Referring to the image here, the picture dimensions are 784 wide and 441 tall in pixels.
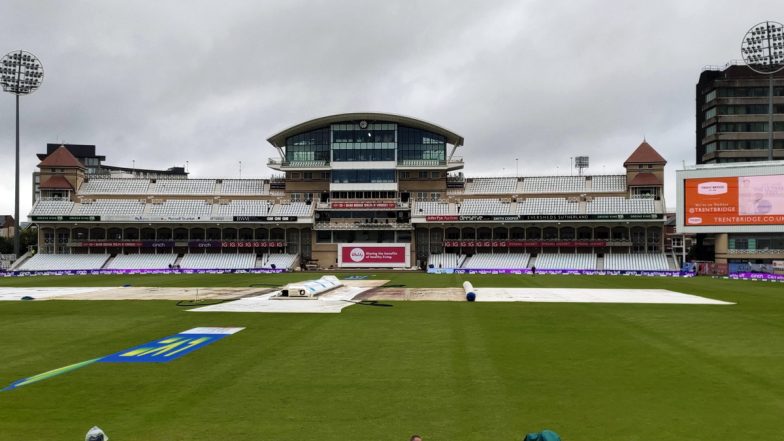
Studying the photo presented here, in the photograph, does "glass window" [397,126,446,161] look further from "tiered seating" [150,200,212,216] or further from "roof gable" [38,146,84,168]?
"roof gable" [38,146,84,168]

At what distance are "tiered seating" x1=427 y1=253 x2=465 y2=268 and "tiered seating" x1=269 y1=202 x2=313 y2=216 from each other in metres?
20.8

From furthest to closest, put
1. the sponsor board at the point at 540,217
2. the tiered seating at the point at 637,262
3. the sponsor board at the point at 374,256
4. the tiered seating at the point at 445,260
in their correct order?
the tiered seating at the point at 445,260 → the sponsor board at the point at 374,256 → the sponsor board at the point at 540,217 → the tiered seating at the point at 637,262

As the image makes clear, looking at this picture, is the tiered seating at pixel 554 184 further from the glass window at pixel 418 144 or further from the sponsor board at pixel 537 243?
the glass window at pixel 418 144

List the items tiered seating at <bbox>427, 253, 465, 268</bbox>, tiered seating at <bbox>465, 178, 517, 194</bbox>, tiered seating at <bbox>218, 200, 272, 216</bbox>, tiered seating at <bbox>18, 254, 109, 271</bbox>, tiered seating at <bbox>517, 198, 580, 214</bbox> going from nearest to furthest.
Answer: tiered seating at <bbox>18, 254, 109, 271</bbox> → tiered seating at <bbox>427, 253, 465, 268</bbox> → tiered seating at <bbox>517, 198, 580, 214</bbox> → tiered seating at <bbox>218, 200, 272, 216</bbox> → tiered seating at <bbox>465, 178, 517, 194</bbox>

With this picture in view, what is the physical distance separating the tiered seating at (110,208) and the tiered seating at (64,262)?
6.95 meters

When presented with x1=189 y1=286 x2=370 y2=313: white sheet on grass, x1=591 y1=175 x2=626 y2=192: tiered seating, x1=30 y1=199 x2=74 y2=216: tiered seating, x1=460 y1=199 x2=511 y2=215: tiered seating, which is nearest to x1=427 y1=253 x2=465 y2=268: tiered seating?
x1=460 y1=199 x2=511 y2=215: tiered seating

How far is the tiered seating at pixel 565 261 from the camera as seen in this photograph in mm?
81500

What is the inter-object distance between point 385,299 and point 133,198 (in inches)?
2881

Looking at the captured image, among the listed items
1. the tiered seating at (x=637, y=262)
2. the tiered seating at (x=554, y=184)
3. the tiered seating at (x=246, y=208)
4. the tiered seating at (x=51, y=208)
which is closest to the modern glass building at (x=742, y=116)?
the tiered seating at (x=554, y=184)

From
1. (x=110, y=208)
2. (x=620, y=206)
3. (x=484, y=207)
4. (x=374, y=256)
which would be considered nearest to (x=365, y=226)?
(x=374, y=256)

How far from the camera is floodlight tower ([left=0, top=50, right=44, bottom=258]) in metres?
81.3

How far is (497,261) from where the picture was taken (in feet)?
277

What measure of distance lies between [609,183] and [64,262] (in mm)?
87369

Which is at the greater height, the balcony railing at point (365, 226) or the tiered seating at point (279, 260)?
the balcony railing at point (365, 226)
